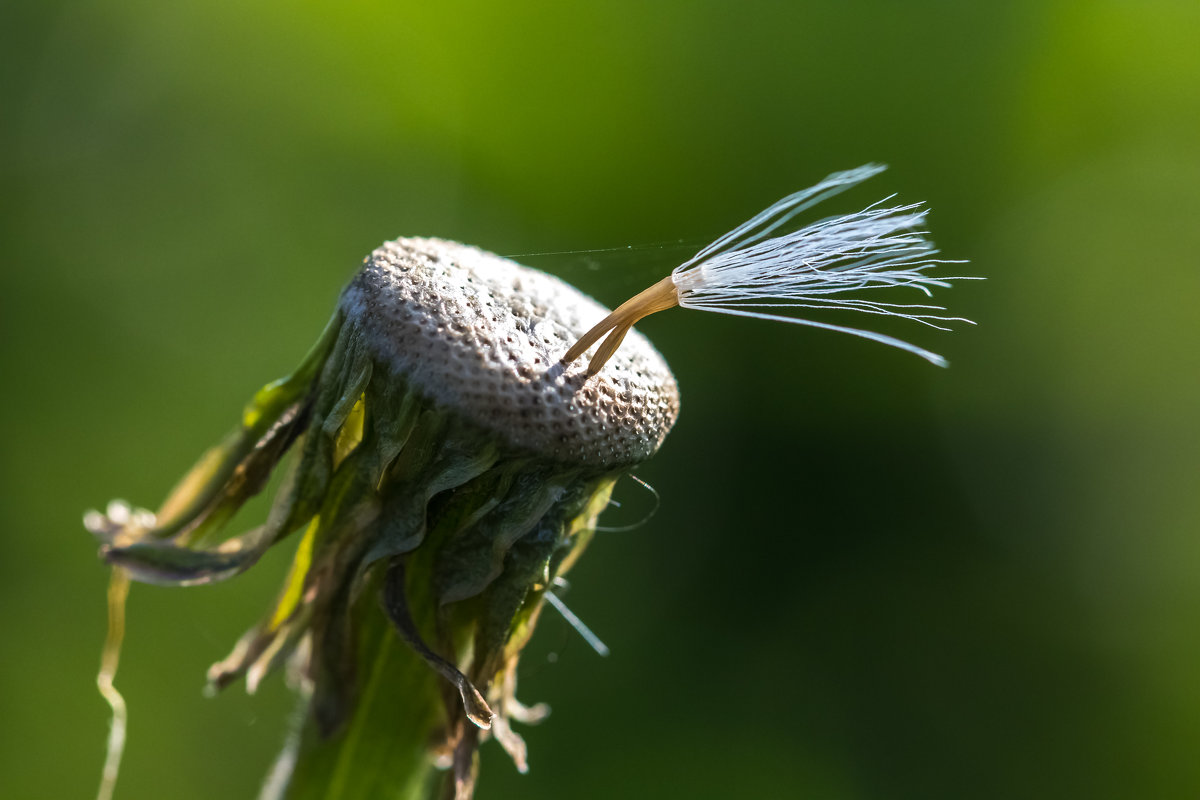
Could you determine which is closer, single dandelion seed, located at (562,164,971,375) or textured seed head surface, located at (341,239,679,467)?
textured seed head surface, located at (341,239,679,467)

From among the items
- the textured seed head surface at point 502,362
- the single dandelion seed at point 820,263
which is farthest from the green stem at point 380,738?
the single dandelion seed at point 820,263

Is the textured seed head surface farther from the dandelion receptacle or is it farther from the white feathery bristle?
the white feathery bristle

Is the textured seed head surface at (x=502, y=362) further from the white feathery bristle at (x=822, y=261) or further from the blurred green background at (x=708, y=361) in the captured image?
the blurred green background at (x=708, y=361)

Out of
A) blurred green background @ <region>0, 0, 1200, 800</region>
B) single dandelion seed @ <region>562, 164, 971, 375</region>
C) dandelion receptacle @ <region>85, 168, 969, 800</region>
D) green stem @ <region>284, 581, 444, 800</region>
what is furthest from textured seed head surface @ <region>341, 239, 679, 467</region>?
blurred green background @ <region>0, 0, 1200, 800</region>

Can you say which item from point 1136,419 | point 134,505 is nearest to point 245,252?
Result: point 134,505

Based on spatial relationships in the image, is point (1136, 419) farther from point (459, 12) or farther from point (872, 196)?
point (459, 12)

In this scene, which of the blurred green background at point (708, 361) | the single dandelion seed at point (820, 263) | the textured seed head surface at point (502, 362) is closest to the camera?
the textured seed head surface at point (502, 362)

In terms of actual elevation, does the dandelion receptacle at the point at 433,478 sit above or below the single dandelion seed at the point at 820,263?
below
